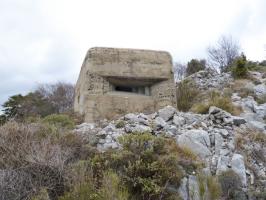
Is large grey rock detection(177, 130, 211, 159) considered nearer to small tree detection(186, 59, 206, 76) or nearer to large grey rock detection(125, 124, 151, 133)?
large grey rock detection(125, 124, 151, 133)

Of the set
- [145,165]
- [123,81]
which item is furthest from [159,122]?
[123,81]

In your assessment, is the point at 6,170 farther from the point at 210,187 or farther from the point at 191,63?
the point at 191,63

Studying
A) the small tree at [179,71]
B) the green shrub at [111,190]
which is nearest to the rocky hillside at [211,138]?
the green shrub at [111,190]

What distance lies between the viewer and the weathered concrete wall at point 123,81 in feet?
36.7

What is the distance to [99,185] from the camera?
18.8 feet

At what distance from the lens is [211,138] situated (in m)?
8.34

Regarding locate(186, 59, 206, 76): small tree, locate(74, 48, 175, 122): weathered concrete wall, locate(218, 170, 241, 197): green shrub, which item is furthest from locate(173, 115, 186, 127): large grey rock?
locate(186, 59, 206, 76): small tree

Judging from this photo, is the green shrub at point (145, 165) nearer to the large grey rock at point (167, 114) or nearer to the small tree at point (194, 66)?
the large grey rock at point (167, 114)

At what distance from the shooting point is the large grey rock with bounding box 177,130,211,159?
7738 millimetres

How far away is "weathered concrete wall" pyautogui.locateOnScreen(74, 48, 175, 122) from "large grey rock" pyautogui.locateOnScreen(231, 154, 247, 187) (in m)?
4.65

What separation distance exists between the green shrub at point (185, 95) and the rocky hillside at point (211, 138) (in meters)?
3.87

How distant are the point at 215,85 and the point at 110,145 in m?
11.8

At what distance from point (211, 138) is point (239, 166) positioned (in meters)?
1.25

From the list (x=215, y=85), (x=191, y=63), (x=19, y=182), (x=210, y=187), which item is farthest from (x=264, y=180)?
(x=191, y=63)
